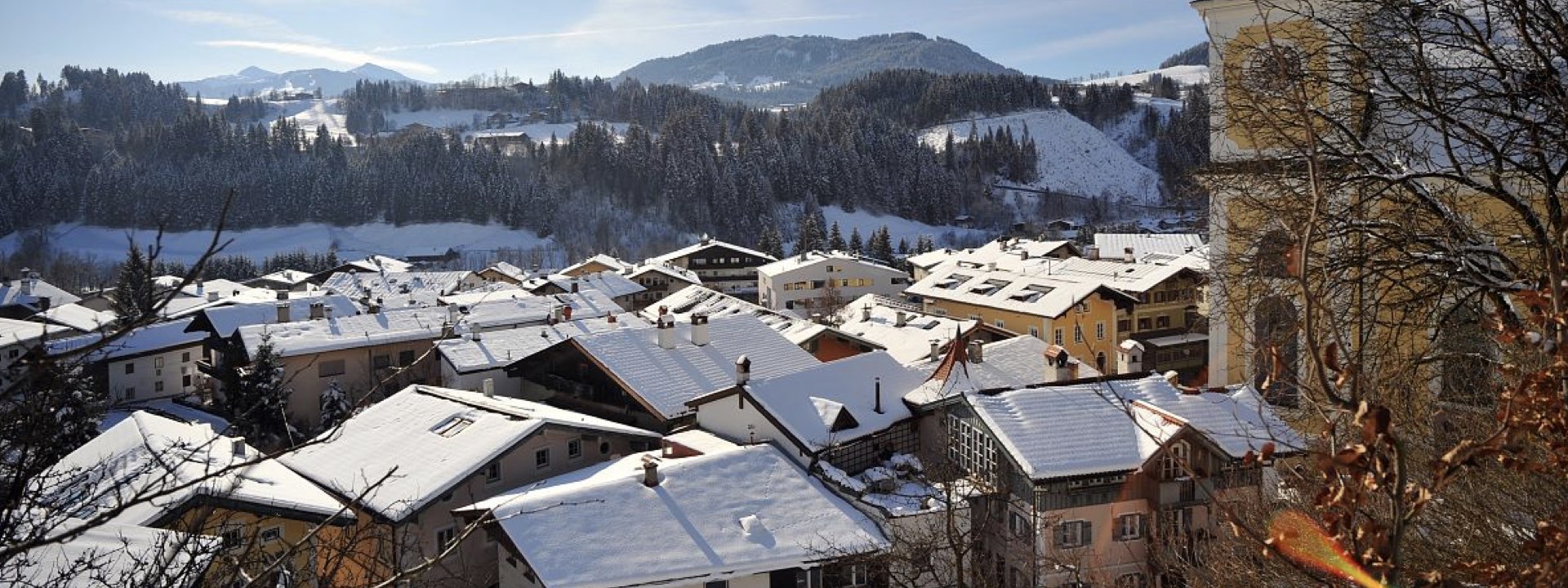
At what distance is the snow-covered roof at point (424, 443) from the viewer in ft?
49.4

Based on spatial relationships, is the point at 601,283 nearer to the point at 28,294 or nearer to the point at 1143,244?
the point at 28,294

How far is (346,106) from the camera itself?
6594 inches

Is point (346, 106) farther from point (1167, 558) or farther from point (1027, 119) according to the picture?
point (1167, 558)

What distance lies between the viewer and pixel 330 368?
93.4 ft

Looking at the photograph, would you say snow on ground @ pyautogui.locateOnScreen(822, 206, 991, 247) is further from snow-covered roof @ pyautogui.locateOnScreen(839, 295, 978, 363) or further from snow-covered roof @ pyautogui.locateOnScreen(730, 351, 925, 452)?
snow-covered roof @ pyautogui.locateOnScreen(730, 351, 925, 452)

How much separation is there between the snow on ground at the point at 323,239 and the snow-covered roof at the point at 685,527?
76786 millimetres

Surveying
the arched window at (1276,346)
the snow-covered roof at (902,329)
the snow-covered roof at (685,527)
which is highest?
the arched window at (1276,346)

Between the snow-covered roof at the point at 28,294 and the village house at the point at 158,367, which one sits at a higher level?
the snow-covered roof at the point at 28,294

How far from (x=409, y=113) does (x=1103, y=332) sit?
150684 mm

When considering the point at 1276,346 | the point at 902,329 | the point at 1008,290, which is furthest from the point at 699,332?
the point at 1276,346

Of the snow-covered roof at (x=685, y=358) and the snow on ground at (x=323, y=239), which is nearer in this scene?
the snow-covered roof at (x=685, y=358)

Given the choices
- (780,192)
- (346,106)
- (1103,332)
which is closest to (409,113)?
(346,106)

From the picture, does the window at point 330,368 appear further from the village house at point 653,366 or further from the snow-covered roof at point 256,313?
the village house at point 653,366

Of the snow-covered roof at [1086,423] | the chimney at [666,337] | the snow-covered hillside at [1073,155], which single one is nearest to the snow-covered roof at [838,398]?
the snow-covered roof at [1086,423]
